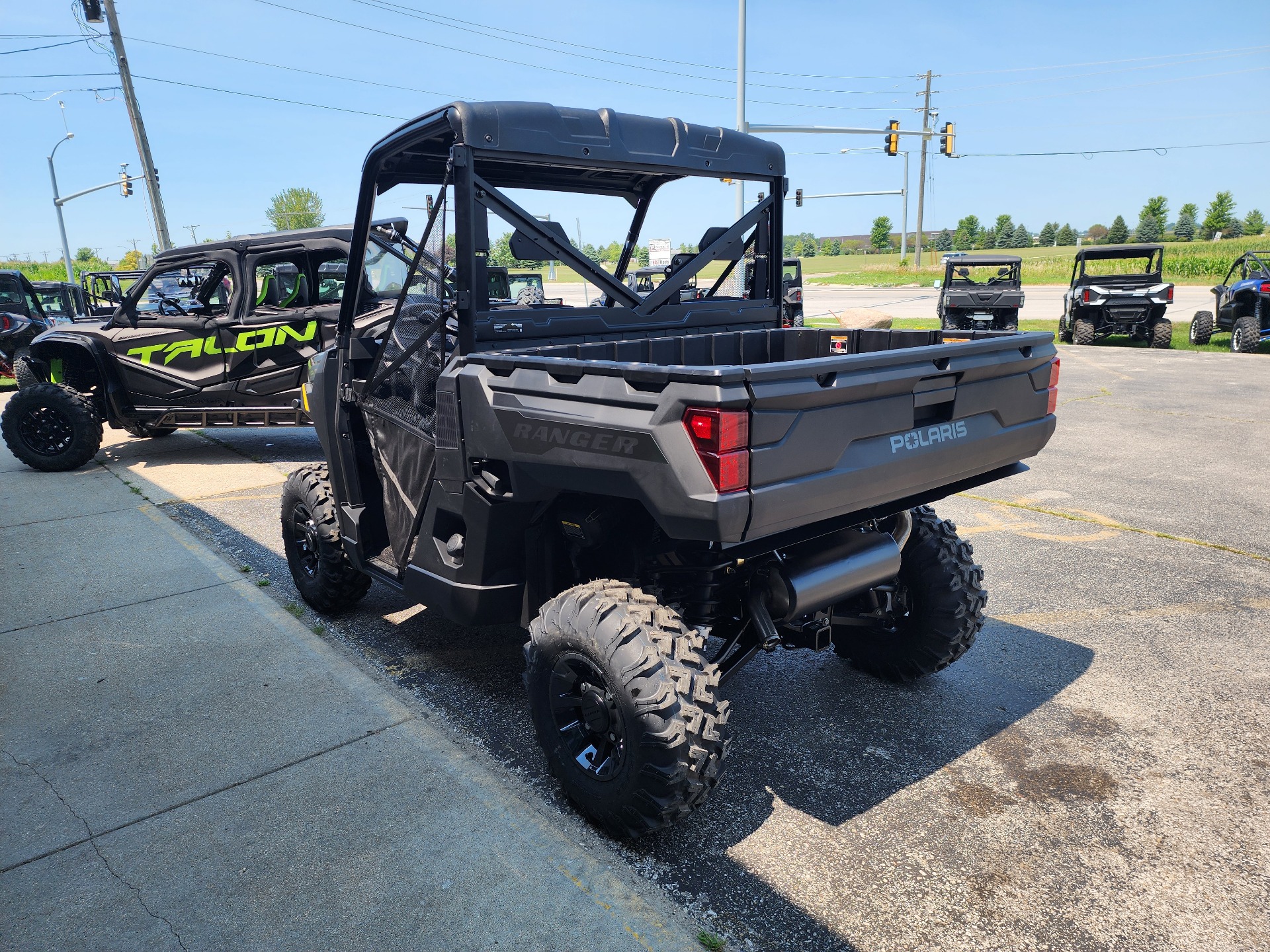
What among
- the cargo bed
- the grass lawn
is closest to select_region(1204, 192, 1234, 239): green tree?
the grass lawn

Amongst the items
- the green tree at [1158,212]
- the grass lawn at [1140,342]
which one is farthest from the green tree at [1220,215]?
the grass lawn at [1140,342]

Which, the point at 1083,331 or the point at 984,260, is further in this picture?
the point at 984,260

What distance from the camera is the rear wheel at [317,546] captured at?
4.29 m

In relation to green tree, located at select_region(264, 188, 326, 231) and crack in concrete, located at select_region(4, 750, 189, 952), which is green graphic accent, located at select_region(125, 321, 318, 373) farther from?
green tree, located at select_region(264, 188, 326, 231)

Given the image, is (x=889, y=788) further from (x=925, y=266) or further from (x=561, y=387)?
(x=925, y=266)

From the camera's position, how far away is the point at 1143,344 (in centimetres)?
1811

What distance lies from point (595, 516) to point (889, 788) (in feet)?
4.83

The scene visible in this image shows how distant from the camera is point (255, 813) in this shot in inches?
114

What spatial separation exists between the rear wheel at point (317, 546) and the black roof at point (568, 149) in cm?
163

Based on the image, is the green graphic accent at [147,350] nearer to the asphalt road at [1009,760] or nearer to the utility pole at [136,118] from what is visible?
the asphalt road at [1009,760]

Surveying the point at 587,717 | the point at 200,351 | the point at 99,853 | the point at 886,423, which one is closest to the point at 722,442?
the point at 886,423

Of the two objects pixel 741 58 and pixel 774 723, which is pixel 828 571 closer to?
pixel 774 723

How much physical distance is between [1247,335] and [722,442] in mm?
17262

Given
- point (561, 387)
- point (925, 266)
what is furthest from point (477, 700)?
point (925, 266)
